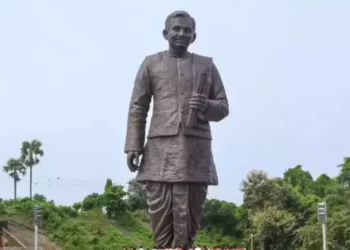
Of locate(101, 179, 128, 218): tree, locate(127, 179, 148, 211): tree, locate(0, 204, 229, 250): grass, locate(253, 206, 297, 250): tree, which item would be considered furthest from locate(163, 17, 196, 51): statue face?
locate(127, 179, 148, 211): tree

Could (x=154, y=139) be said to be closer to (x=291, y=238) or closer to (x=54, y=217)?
(x=291, y=238)

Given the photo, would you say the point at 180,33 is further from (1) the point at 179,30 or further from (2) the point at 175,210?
(2) the point at 175,210

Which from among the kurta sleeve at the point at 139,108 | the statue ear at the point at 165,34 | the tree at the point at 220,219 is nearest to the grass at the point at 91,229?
the tree at the point at 220,219

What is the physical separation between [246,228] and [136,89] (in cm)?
3608

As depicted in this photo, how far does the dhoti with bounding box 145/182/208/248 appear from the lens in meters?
9.38

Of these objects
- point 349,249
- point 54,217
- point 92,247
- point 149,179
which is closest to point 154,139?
point 149,179

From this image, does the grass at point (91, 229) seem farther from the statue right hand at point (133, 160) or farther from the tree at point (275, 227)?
the statue right hand at point (133, 160)

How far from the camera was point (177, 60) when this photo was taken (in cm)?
997

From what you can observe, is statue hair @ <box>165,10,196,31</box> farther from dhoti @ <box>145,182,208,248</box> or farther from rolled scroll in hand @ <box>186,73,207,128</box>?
dhoti @ <box>145,182,208,248</box>

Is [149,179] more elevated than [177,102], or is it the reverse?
[177,102]

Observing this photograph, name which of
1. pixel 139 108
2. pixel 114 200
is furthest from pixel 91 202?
pixel 139 108

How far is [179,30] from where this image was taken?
9805 mm

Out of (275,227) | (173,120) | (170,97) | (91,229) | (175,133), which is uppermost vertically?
(170,97)

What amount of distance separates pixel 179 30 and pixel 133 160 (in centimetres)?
188
